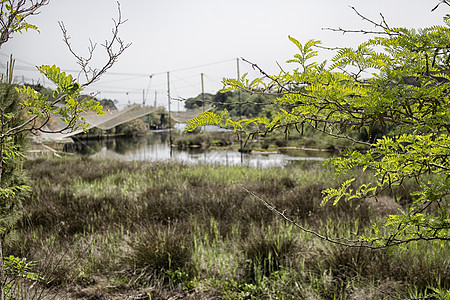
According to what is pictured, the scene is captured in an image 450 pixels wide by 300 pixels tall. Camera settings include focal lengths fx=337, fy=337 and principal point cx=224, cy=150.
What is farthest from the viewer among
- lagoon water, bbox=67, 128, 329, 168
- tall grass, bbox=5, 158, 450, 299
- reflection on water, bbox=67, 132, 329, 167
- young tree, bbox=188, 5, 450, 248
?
reflection on water, bbox=67, 132, 329, 167

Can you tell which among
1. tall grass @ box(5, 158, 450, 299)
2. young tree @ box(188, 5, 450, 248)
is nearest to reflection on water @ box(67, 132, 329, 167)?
tall grass @ box(5, 158, 450, 299)

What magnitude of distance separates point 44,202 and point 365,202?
417 cm

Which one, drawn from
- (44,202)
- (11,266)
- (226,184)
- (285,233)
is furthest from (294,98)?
(226,184)

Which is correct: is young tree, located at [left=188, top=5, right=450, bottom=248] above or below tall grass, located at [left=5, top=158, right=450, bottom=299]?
above

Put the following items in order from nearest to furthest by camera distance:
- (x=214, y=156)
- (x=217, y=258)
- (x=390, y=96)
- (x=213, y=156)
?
(x=390, y=96) → (x=217, y=258) → (x=214, y=156) → (x=213, y=156)

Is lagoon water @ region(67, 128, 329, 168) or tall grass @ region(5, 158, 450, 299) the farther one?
lagoon water @ region(67, 128, 329, 168)

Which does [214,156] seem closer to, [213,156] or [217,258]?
[213,156]

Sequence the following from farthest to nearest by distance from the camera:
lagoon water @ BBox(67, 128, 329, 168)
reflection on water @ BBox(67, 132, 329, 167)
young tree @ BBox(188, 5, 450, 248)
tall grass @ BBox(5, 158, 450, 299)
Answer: reflection on water @ BBox(67, 132, 329, 167) < lagoon water @ BBox(67, 128, 329, 168) < tall grass @ BBox(5, 158, 450, 299) < young tree @ BBox(188, 5, 450, 248)

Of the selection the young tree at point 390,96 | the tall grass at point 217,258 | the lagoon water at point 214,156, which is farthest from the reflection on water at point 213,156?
the young tree at point 390,96

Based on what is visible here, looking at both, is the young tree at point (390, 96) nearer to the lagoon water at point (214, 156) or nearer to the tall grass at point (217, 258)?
the tall grass at point (217, 258)

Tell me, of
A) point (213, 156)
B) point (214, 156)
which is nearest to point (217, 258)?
point (214, 156)

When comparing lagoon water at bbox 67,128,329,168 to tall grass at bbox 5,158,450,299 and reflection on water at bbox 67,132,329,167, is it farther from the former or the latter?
tall grass at bbox 5,158,450,299

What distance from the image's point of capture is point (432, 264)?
8.39ft

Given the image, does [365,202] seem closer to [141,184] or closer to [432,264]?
[432,264]
